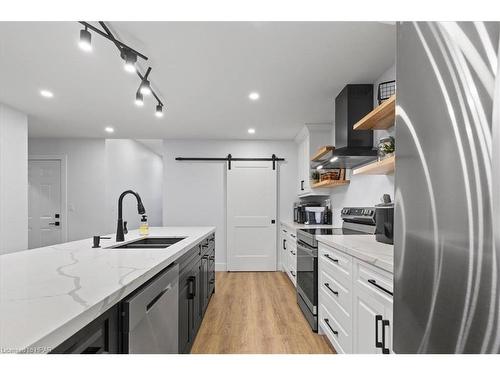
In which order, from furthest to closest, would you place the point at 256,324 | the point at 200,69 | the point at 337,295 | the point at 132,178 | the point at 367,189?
the point at 132,178 < the point at 367,189 < the point at 256,324 < the point at 200,69 < the point at 337,295

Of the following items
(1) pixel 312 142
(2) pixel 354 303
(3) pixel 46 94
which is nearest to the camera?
(2) pixel 354 303

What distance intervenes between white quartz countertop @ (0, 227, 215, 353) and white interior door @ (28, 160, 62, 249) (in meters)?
4.64

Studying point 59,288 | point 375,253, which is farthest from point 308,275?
point 59,288

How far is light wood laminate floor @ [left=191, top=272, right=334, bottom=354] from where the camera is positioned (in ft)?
7.55

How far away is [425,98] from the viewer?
0.63 metres

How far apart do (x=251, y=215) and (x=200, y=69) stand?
3180 millimetres

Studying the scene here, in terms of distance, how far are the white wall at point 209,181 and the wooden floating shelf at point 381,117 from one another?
299 centimetres

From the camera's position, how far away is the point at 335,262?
6.67ft

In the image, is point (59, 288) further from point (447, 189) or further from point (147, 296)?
point (447, 189)

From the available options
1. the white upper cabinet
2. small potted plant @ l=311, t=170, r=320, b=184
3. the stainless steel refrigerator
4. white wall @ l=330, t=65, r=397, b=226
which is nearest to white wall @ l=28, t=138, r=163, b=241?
the white upper cabinet

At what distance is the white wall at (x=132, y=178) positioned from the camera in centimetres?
561

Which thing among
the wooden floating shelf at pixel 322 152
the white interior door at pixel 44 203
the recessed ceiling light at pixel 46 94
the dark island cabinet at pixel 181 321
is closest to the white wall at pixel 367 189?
the wooden floating shelf at pixel 322 152

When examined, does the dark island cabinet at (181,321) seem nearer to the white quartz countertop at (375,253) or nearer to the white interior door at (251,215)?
the white quartz countertop at (375,253)
